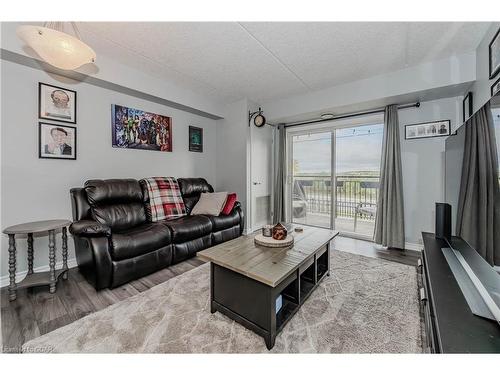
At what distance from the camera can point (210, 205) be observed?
3.19 metres

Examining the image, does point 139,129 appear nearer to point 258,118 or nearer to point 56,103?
point 56,103

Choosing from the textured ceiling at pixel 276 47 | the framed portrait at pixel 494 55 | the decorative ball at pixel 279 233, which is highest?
the textured ceiling at pixel 276 47

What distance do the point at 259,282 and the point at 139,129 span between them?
2.80 meters

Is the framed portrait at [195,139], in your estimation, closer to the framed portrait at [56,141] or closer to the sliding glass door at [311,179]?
the framed portrait at [56,141]

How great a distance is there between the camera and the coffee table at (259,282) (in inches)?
51.0

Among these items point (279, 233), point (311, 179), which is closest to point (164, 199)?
point (279, 233)

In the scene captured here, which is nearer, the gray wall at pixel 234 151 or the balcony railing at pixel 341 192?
the balcony railing at pixel 341 192

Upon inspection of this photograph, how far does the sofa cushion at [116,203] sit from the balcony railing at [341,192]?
2954 mm

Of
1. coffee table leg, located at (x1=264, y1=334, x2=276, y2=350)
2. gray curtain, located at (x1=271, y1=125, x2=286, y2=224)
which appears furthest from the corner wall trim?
coffee table leg, located at (x1=264, y1=334, x2=276, y2=350)

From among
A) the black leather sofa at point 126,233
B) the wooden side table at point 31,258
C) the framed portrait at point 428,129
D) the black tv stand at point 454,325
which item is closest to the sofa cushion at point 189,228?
the black leather sofa at point 126,233

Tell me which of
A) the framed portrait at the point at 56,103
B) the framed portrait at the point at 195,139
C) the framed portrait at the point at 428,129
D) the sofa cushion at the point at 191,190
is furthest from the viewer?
the framed portrait at the point at 195,139

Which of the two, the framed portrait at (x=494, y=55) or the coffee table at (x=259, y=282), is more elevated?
the framed portrait at (x=494, y=55)

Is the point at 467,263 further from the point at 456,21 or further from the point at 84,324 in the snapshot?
the point at 84,324

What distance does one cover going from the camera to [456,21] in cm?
185
